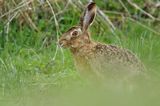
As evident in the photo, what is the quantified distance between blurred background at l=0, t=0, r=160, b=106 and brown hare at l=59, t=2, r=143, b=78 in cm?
19

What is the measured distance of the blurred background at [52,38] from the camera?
6945 mm

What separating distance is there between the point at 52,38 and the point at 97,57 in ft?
7.55

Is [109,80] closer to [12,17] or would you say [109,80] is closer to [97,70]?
[97,70]

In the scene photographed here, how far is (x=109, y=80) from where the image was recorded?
6.40 metres

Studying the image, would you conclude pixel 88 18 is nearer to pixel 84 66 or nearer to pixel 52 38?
pixel 84 66

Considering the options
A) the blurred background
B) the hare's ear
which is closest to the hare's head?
the hare's ear

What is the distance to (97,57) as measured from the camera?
662cm

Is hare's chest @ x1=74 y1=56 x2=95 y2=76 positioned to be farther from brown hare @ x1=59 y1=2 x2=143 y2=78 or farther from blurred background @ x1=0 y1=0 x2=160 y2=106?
blurred background @ x1=0 y1=0 x2=160 y2=106

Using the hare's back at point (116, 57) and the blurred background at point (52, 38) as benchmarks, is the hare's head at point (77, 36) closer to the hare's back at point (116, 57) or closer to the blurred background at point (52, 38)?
the hare's back at point (116, 57)

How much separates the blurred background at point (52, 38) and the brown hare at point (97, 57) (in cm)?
19

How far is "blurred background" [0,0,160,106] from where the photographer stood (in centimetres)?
695

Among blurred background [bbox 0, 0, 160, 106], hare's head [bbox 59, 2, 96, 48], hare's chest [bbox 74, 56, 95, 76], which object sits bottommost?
blurred background [bbox 0, 0, 160, 106]

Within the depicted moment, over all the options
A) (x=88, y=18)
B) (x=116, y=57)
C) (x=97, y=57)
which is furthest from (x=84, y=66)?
(x=88, y=18)

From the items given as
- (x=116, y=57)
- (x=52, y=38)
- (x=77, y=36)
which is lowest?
(x=52, y=38)
